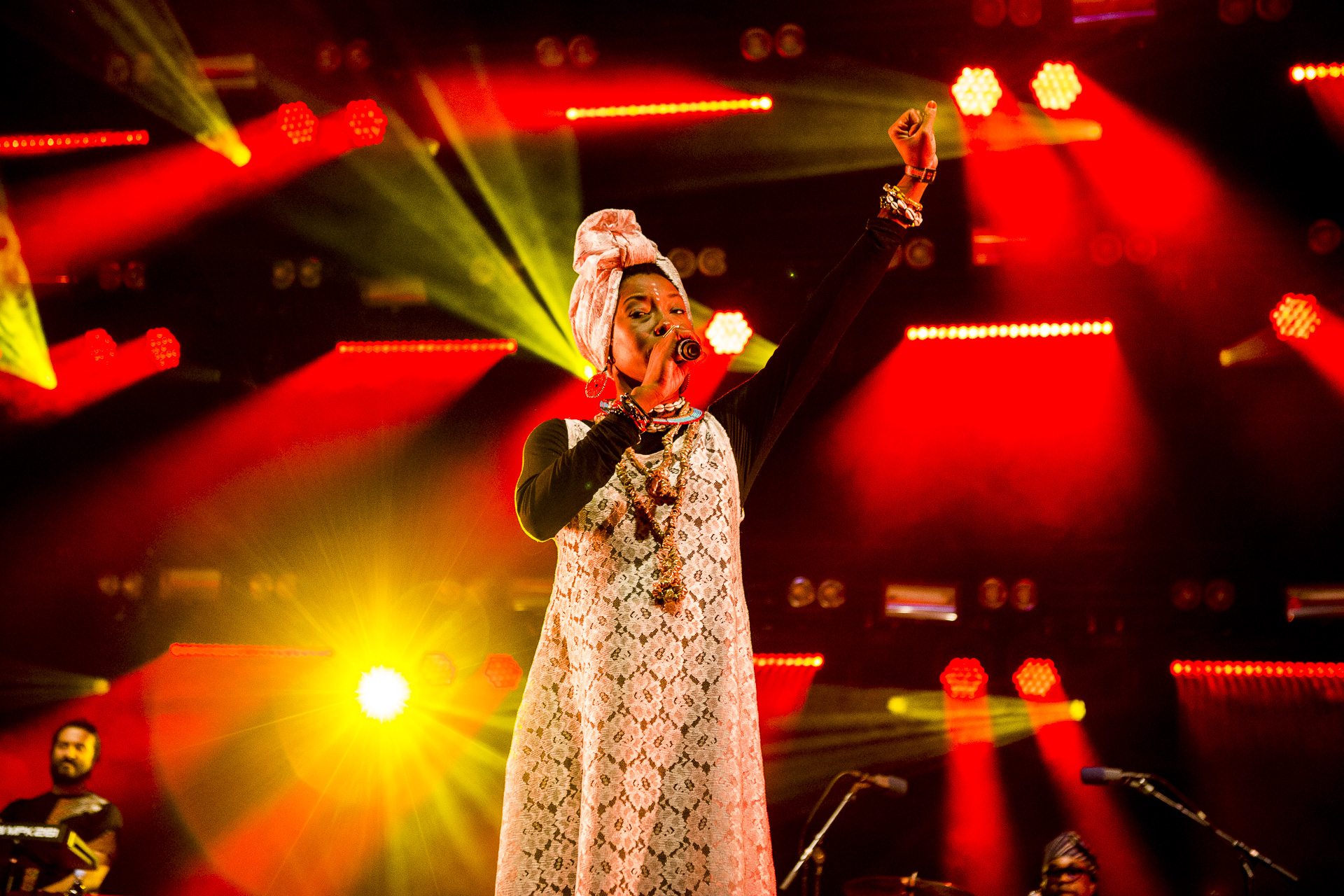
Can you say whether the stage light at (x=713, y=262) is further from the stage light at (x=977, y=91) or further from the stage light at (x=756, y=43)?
the stage light at (x=977, y=91)

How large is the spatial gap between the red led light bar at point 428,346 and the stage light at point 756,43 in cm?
160

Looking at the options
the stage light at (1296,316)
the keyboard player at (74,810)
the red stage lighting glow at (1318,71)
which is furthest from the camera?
the keyboard player at (74,810)

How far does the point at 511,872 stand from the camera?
1.41 metres

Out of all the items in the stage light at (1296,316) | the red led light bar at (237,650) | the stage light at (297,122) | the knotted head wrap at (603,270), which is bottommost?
the red led light bar at (237,650)

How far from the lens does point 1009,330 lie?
439cm

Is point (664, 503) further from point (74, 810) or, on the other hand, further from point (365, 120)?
point (74, 810)

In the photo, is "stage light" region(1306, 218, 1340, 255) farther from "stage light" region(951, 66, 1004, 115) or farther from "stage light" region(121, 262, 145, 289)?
"stage light" region(121, 262, 145, 289)

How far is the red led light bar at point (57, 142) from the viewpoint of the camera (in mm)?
4805

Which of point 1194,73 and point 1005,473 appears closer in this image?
point 1194,73

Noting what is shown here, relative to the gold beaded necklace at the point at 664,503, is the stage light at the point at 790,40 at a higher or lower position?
higher

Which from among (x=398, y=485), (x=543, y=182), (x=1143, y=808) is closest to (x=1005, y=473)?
(x=1143, y=808)

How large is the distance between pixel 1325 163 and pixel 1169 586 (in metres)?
1.71

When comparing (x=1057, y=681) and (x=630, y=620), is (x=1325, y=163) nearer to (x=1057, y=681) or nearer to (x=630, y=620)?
(x=1057, y=681)

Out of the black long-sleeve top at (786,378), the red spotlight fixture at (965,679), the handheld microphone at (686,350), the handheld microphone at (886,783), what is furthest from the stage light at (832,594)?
the handheld microphone at (686,350)
